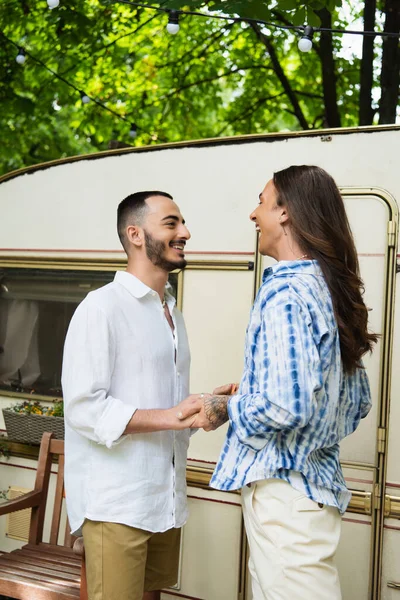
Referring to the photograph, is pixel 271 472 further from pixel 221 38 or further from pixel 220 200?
pixel 221 38

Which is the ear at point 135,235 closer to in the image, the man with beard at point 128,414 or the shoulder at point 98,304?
the man with beard at point 128,414

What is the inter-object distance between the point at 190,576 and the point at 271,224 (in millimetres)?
2350

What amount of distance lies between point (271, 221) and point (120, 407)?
33.7 inches

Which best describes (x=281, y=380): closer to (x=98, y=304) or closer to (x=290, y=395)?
(x=290, y=395)

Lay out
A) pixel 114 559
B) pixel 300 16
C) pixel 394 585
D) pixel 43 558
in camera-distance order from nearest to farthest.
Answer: pixel 114 559, pixel 394 585, pixel 43 558, pixel 300 16

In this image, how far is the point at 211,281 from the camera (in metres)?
4.12

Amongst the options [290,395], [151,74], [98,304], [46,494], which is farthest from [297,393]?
[151,74]

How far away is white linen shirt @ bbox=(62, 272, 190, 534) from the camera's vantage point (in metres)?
2.68

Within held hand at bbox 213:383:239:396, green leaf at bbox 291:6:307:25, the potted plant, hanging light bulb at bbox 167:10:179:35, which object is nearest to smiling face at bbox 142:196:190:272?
held hand at bbox 213:383:239:396

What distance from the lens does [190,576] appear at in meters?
4.04

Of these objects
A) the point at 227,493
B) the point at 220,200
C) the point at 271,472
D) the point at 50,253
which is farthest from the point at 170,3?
the point at 271,472

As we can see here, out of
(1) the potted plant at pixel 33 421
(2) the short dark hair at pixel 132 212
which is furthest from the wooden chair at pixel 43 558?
(2) the short dark hair at pixel 132 212

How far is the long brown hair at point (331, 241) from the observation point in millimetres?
2412

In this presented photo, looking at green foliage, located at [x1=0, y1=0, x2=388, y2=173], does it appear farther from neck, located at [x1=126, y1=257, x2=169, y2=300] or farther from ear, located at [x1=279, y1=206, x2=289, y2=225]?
ear, located at [x1=279, y1=206, x2=289, y2=225]
